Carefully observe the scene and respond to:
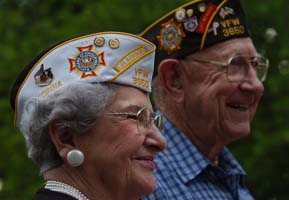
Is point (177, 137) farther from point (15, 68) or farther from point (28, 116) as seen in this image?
point (15, 68)

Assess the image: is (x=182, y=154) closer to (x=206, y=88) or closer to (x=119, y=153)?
(x=206, y=88)

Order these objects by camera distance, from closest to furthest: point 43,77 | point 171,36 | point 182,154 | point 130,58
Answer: point 43,77, point 130,58, point 182,154, point 171,36

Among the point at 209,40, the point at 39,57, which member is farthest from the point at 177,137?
the point at 39,57

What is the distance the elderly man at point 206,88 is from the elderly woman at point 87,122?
1.05 metres

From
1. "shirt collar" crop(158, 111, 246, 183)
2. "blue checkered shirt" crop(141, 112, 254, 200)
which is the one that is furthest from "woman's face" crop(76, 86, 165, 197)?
"shirt collar" crop(158, 111, 246, 183)

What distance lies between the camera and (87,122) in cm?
354

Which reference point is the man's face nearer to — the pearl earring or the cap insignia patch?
the cap insignia patch

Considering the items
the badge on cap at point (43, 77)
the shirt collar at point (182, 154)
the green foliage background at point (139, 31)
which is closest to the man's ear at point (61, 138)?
the badge on cap at point (43, 77)

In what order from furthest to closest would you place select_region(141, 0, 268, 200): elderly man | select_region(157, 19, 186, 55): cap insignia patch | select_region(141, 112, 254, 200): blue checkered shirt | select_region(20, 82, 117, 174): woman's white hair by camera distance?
select_region(157, 19, 186, 55): cap insignia patch < select_region(141, 0, 268, 200): elderly man < select_region(141, 112, 254, 200): blue checkered shirt < select_region(20, 82, 117, 174): woman's white hair

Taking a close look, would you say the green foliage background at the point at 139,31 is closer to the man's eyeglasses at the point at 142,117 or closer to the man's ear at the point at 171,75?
the man's ear at the point at 171,75

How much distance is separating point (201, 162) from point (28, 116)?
4.42ft

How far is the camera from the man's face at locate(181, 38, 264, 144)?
476 cm

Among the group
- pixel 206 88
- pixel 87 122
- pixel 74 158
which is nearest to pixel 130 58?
pixel 87 122

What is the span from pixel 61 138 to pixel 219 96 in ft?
4.62
